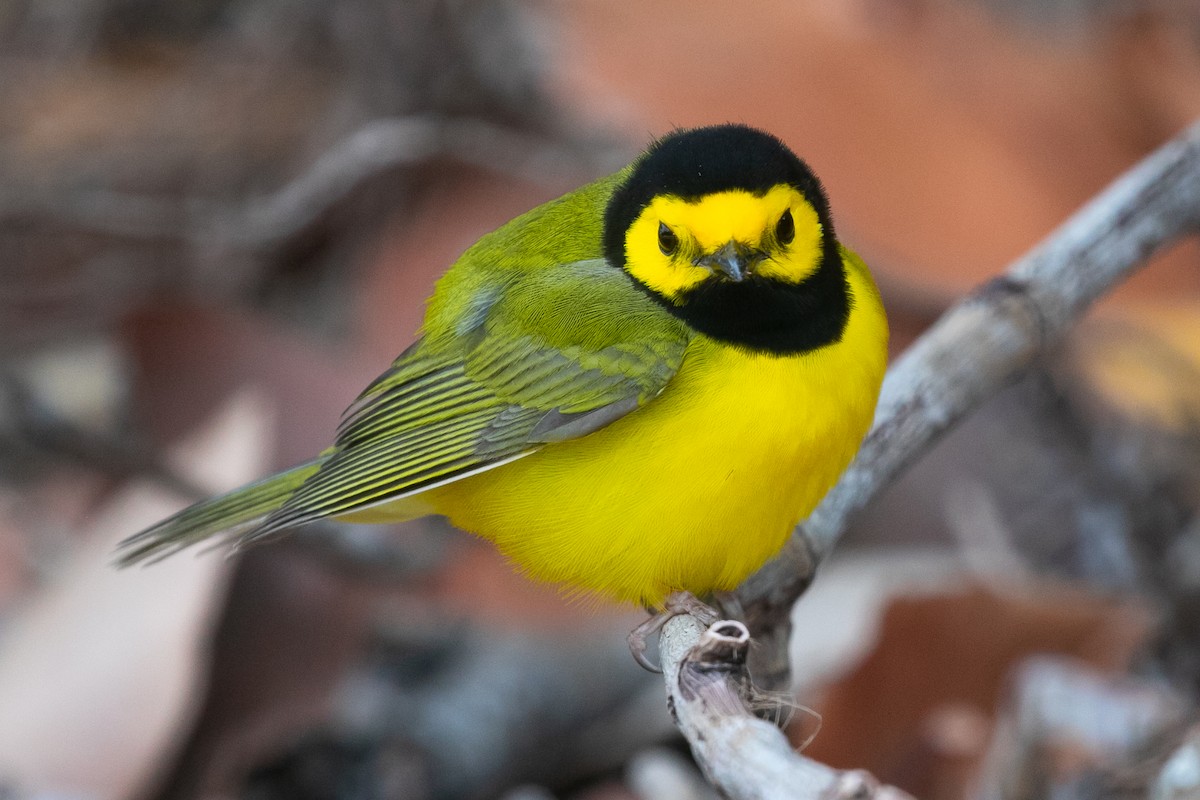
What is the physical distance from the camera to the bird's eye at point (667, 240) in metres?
2.18

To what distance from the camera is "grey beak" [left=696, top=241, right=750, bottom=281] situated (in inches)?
81.8

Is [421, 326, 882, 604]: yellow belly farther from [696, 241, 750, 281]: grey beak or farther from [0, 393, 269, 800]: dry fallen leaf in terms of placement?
[0, 393, 269, 800]: dry fallen leaf

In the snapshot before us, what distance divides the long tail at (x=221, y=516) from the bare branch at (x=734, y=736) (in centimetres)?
100

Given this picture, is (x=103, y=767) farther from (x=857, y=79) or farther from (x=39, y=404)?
(x=857, y=79)

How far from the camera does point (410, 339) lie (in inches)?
150

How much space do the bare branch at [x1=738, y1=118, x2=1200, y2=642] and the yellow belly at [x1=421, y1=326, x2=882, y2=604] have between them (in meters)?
0.09

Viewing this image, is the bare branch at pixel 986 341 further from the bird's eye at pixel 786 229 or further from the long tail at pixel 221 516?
the long tail at pixel 221 516

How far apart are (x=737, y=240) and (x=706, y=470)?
33 centimetres

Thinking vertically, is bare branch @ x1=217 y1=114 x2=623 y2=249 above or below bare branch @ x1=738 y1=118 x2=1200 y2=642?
above

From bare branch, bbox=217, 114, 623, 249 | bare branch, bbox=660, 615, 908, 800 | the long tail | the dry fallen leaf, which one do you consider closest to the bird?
the long tail

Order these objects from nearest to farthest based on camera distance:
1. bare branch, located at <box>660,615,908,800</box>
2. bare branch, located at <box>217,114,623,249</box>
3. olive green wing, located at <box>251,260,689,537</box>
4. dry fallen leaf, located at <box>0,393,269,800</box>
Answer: bare branch, located at <box>660,615,908,800</box> → olive green wing, located at <box>251,260,689,537</box> → dry fallen leaf, located at <box>0,393,269,800</box> → bare branch, located at <box>217,114,623,249</box>

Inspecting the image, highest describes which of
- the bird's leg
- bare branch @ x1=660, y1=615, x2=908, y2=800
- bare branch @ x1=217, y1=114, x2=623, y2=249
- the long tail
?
bare branch @ x1=217, y1=114, x2=623, y2=249

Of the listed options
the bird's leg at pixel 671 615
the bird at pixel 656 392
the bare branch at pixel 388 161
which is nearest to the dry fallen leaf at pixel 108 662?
the bird at pixel 656 392

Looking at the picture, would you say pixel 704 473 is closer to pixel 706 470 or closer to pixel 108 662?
pixel 706 470
